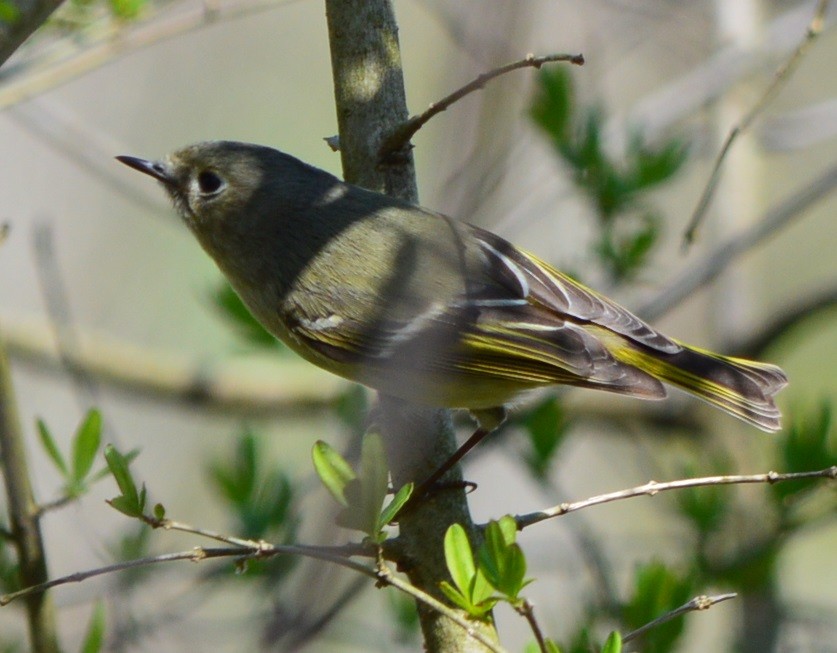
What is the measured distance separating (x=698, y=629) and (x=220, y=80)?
2.83 m

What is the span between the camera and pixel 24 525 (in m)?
1.44

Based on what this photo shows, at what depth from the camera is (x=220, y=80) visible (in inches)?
173

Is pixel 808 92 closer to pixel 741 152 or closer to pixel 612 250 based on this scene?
pixel 741 152

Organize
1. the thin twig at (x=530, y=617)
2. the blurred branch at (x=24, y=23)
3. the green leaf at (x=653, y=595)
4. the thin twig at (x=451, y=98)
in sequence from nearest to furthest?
the thin twig at (x=530, y=617) < the blurred branch at (x=24, y=23) < the thin twig at (x=451, y=98) < the green leaf at (x=653, y=595)

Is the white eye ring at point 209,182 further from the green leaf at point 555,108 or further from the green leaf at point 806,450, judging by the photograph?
the green leaf at point 806,450

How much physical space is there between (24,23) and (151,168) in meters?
0.76

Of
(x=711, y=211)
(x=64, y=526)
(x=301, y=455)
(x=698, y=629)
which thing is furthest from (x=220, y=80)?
(x=698, y=629)

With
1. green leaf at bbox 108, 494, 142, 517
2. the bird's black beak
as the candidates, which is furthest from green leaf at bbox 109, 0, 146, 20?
green leaf at bbox 108, 494, 142, 517

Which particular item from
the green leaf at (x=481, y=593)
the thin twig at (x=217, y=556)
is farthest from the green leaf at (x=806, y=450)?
the thin twig at (x=217, y=556)

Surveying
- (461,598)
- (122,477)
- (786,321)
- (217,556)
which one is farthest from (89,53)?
(786,321)

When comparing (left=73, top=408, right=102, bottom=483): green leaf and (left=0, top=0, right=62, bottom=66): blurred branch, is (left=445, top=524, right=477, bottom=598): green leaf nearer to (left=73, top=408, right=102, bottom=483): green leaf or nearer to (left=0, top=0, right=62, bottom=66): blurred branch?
(left=73, top=408, right=102, bottom=483): green leaf

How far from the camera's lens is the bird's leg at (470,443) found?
4.99 feet

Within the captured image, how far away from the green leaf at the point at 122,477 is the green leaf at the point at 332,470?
0.62 ft

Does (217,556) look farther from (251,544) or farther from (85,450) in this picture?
(85,450)
